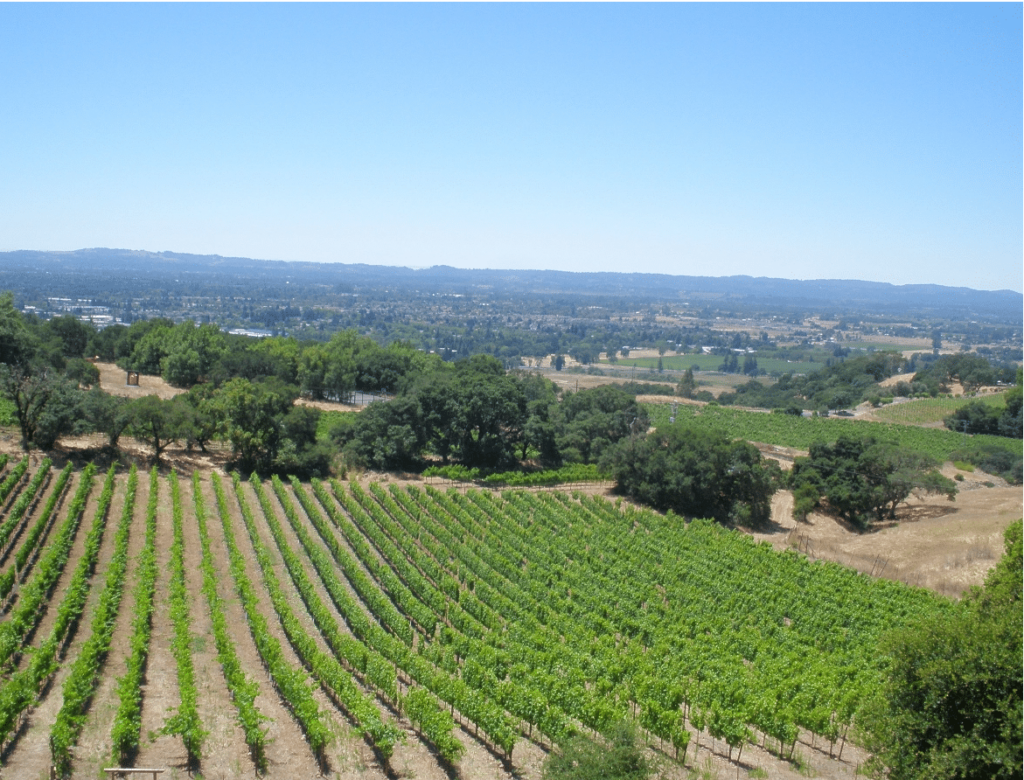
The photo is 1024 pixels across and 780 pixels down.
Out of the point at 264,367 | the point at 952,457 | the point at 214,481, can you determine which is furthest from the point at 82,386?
the point at 952,457

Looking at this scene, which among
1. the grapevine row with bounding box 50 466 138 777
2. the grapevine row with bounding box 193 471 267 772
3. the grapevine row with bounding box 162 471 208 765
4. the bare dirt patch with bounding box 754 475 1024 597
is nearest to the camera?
the grapevine row with bounding box 50 466 138 777

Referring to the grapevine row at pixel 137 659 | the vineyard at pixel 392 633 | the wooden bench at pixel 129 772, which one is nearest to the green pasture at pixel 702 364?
the vineyard at pixel 392 633

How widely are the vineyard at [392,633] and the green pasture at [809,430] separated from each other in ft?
121

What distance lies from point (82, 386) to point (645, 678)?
4858cm

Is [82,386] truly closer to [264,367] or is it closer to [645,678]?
[264,367]

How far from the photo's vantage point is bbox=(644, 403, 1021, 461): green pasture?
69.1m

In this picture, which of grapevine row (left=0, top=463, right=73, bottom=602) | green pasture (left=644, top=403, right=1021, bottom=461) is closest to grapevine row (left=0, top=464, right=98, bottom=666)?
grapevine row (left=0, top=463, right=73, bottom=602)

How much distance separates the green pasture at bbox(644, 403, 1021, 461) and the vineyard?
36.8m

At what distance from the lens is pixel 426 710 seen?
55.1 ft

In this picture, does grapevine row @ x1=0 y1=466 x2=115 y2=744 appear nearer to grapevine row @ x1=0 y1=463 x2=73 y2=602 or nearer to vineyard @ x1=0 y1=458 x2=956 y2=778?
vineyard @ x1=0 y1=458 x2=956 y2=778

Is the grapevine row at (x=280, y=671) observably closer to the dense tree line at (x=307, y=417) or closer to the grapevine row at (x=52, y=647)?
the grapevine row at (x=52, y=647)

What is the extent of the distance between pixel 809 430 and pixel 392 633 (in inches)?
2421

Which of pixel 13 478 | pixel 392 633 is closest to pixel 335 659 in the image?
pixel 392 633

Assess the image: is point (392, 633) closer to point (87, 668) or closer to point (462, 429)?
point (87, 668)
